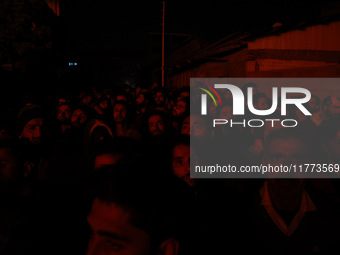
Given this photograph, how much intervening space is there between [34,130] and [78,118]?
138 cm

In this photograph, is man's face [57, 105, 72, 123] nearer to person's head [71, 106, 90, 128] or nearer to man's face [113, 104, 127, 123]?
person's head [71, 106, 90, 128]

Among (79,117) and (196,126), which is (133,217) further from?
(79,117)

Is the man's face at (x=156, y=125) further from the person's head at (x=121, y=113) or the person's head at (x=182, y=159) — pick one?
the person's head at (x=182, y=159)

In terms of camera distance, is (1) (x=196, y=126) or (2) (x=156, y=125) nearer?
(1) (x=196, y=126)

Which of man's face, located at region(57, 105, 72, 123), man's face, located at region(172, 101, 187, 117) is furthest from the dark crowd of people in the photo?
man's face, located at region(172, 101, 187, 117)

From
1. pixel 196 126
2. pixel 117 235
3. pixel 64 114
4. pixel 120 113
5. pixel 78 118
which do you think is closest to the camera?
pixel 117 235

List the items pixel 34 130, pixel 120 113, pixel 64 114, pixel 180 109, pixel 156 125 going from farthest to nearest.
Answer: pixel 180 109 < pixel 64 114 < pixel 120 113 < pixel 156 125 < pixel 34 130

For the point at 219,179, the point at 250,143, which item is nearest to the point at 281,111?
the point at 250,143

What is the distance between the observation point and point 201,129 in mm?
4445

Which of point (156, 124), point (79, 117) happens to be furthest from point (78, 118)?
point (156, 124)

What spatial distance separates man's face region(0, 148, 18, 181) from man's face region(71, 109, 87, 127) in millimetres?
2745

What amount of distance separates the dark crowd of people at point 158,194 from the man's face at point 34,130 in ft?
0.05

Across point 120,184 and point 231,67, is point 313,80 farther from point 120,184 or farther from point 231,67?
point 120,184

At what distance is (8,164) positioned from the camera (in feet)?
9.27
